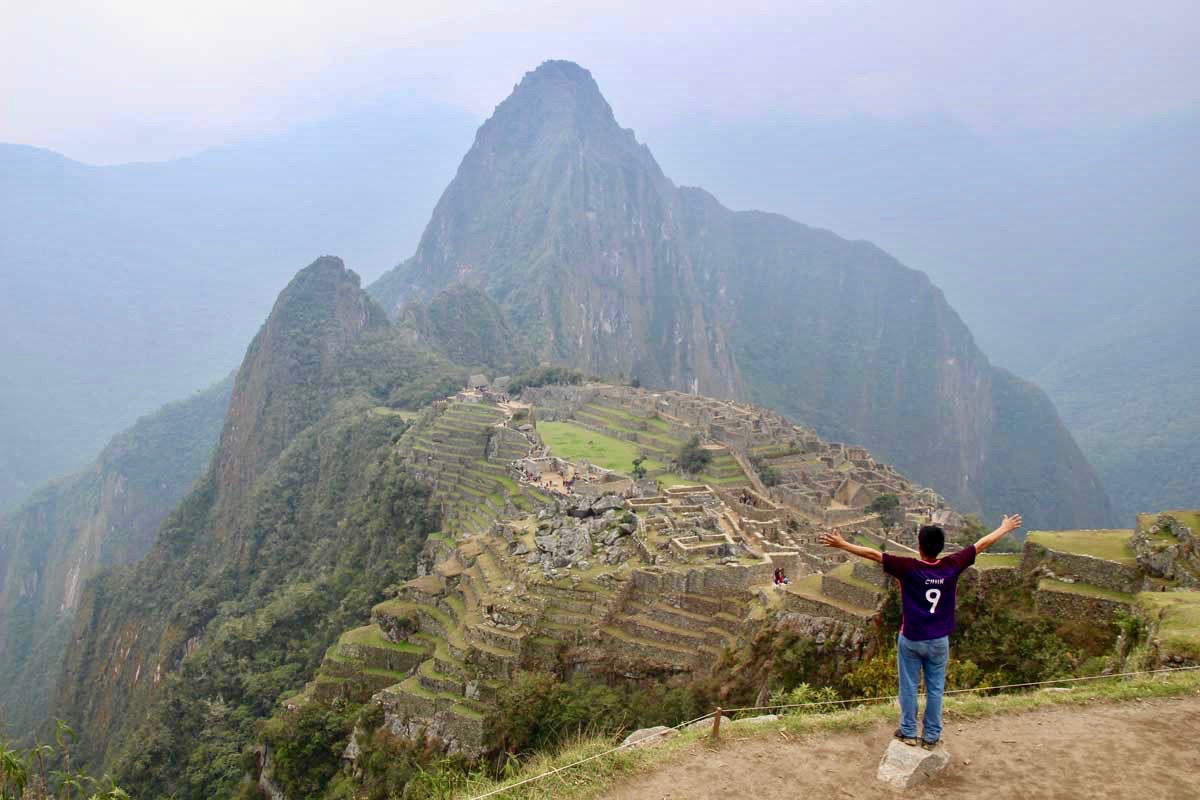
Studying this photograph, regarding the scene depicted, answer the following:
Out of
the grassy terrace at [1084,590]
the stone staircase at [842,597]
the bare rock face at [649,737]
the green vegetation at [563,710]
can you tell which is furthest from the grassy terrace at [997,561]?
the bare rock face at [649,737]

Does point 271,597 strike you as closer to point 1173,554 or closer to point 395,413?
point 395,413

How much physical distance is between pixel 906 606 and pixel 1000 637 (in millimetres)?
8059

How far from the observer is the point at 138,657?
5959 cm

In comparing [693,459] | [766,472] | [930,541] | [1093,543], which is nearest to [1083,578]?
[1093,543]

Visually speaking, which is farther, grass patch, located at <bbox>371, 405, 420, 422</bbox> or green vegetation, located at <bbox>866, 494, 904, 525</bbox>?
grass patch, located at <bbox>371, 405, 420, 422</bbox>

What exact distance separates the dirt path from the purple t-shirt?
1.53 m

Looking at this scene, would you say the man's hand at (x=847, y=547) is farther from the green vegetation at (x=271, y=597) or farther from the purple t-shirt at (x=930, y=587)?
the green vegetation at (x=271, y=597)

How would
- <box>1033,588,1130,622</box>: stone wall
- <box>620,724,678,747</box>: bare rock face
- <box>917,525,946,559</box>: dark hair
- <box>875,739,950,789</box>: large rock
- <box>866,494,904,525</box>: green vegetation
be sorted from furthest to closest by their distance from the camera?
<box>866,494,904,525</box>: green vegetation < <box>1033,588,1130,622</box>: stone wall < <box>620,724,678,747</box>: bare rock face < <box>875,739,950,789</box>: large rock < <box>917,525,946,559</box>: dark hair

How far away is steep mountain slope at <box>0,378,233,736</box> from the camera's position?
351ft

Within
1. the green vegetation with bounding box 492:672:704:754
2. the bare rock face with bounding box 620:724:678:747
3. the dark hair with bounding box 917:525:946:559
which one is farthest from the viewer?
the green vegetation with bounding box 492:672:704:754

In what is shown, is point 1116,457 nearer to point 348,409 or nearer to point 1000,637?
point 348,409

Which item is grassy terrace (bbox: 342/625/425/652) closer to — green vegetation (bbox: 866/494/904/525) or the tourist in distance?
the tourist in distance

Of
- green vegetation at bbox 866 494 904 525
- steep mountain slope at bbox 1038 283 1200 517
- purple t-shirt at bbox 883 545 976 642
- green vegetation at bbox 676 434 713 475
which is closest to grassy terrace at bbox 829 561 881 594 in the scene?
purple t-shirt at bbox 883 545 976 642

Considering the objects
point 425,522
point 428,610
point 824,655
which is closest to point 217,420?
point 425,522
